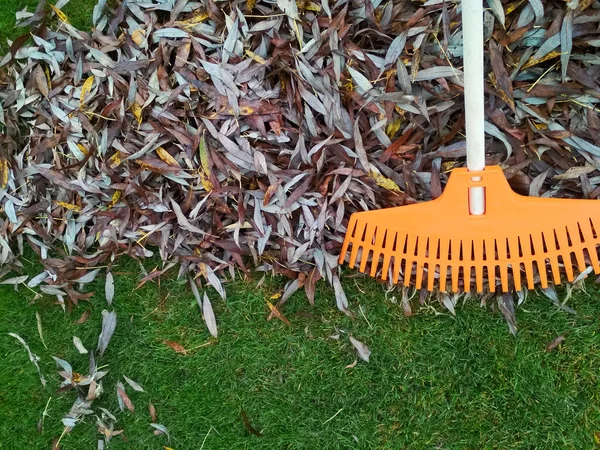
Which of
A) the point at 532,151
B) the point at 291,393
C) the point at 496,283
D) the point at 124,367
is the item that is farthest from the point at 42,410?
the point at 532,151

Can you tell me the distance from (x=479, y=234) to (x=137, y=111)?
128cm

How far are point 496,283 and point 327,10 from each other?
1.12 meters

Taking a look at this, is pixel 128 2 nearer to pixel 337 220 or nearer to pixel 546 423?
pixel 337 220

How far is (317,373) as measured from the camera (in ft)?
6.79

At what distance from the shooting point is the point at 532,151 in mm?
1864

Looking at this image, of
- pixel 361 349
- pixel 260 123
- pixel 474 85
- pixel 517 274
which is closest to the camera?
pixel 474 85

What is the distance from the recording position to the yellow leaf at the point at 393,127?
6.24ft

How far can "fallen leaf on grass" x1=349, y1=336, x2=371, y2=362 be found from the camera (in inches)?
79.6

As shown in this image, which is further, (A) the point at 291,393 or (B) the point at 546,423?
(A) the point at 291,393

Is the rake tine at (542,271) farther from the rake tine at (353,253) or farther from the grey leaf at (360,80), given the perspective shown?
→ the grey leaf at (360,80)

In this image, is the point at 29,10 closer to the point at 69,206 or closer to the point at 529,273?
the point at 69,206

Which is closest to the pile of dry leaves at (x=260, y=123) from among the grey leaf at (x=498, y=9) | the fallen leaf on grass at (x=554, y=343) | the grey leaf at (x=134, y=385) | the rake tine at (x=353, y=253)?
the grey leaf at (x=498, y=9)

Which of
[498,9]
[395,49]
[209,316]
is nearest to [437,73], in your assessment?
[395,49]

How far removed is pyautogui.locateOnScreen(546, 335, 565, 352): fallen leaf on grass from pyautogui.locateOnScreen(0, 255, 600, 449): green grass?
2 cm
